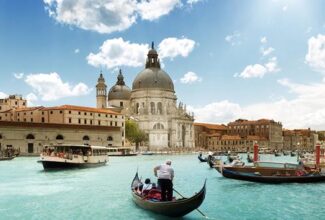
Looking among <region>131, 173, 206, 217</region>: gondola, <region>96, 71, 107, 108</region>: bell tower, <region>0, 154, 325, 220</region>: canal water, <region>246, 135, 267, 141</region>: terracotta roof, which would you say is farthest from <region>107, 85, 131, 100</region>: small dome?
<region>131, 173, 206, 217</region>: gondola

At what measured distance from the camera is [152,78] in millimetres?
99312

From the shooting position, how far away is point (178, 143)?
313ft

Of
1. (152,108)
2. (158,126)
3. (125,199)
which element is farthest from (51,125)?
(125,199)

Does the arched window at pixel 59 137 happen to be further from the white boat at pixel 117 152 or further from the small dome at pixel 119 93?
the small dome at pixel 119 93

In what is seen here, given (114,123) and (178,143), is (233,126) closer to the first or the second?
(178,143)

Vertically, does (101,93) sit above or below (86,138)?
above

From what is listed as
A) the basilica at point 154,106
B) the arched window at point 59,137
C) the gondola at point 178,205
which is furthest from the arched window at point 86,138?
the gondola at point 178,205

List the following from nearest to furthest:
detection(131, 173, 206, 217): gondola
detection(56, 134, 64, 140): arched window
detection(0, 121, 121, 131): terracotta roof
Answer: detection(131, 173, 206, 217): gondola < detection(0, 121, 121, 131): terracotta roof < detection(56, 134, 64, 140): arched window

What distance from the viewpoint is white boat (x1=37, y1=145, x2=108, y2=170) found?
32.7 m

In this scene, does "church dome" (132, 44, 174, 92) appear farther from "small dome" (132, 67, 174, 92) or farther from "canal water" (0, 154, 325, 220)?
"canal water" (0, 154, 325, 220)

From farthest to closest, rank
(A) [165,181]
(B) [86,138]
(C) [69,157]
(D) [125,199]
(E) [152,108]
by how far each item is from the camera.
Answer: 1. (E) [152,108]
2. (B) [86,138]
3. (C) [69,157]
4. (D) [125,199]
5. (A) [165,181]

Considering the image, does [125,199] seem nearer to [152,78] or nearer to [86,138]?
[86,138]

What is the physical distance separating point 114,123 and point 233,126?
60785 mm

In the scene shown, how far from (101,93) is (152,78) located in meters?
13.6
